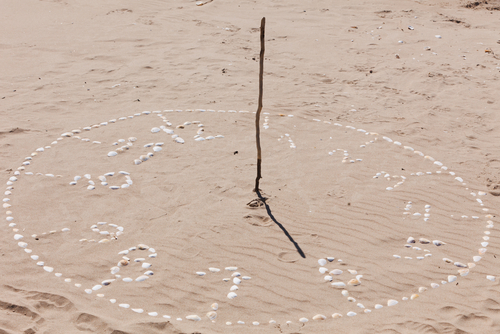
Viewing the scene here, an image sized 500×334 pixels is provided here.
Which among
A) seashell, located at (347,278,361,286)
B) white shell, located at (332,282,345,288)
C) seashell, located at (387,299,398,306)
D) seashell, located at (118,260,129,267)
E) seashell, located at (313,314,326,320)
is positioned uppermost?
seashell, located at (118,260,129,267)

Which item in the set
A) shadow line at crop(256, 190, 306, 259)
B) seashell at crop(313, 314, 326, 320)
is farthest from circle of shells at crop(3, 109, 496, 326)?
shadow line at crop(256, 190, 306, 259)

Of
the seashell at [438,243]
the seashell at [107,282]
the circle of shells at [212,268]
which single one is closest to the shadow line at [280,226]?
the circle of shells at [212,268]

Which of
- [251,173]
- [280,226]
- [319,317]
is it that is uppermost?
[251,173]

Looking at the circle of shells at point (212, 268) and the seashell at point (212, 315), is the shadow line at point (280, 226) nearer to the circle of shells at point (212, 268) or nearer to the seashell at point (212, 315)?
the circle of shells at point (212, 268)

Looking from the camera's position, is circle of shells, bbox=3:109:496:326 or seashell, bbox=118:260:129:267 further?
seashell, bbox=118:260:129:267

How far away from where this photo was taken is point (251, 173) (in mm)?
5695

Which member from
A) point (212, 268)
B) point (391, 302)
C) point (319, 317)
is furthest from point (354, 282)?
point (212, 268)

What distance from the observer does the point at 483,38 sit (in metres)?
10.3

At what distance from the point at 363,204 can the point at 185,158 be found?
7.83 feet

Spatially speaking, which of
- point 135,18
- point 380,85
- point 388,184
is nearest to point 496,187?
point 388,184

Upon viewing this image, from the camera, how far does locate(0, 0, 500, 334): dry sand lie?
3.80m

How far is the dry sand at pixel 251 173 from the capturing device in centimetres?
380

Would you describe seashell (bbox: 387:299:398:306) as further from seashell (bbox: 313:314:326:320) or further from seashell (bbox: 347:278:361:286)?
seashell (bbox: 313:314:326:320)

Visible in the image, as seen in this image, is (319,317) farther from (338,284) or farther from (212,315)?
(212,315)
